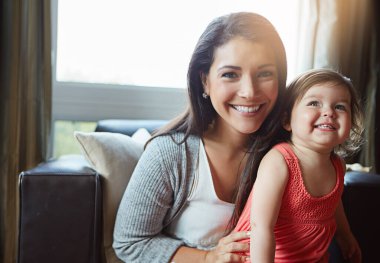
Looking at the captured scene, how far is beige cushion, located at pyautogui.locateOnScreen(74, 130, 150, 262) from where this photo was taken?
1361 mm

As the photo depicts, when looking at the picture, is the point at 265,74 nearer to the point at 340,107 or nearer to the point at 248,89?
the point at 248,89

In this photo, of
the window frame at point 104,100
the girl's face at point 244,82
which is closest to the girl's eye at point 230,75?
the girl's face at point 244,82

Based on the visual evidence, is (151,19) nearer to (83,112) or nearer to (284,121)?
(83,112)

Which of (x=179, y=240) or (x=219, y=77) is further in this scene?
(x=179, y=240)

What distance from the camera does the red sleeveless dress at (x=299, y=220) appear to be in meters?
1.08

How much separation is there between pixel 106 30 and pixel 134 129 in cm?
65

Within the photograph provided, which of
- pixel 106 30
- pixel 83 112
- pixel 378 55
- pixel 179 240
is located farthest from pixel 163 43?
pixel 179 240

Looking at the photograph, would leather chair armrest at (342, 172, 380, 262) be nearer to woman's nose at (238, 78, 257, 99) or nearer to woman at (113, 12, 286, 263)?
woman at (113, 12, 286, 263)

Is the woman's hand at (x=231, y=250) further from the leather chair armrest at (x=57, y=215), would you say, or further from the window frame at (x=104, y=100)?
the window frame at (x=104, y=100)

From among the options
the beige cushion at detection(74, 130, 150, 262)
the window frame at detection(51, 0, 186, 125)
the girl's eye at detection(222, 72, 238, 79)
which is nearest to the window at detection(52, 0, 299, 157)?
the window frame at detection(51, 0, 186, 125)

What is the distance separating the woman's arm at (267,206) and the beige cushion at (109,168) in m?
0.49

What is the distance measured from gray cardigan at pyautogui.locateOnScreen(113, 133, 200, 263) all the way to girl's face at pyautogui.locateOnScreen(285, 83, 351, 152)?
331mm

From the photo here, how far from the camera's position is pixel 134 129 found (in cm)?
186

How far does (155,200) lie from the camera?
1.18 meters
